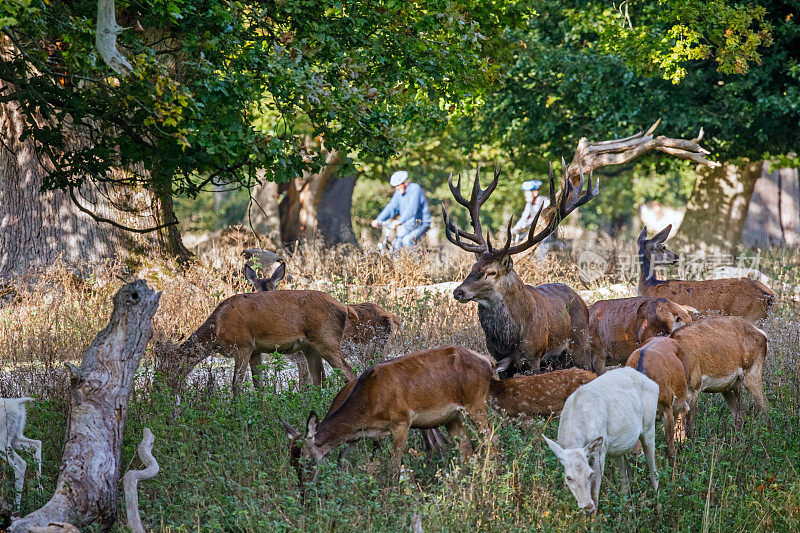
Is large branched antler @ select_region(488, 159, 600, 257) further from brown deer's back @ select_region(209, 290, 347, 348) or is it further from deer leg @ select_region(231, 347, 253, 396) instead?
deer leg @ select_region(231, 347, 253, 396)

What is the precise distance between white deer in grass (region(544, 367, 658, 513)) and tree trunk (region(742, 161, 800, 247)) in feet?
57.3

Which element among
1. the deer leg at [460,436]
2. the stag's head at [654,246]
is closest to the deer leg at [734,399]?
the deer leg at [460,436]

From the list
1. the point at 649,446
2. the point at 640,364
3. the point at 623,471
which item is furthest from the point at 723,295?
the point at 623,471

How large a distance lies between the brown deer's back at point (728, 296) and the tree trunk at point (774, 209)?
12293 millimetres

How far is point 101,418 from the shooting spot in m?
6.09

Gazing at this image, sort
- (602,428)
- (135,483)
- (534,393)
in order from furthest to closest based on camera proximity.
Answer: (534,393), (602,428), (135,483)

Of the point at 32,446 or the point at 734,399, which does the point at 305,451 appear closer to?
the point at 32,446

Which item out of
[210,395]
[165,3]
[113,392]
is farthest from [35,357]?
[165,3]

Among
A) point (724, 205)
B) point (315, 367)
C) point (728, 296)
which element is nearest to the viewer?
point (315, 367)

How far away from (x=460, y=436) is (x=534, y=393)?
84 cm

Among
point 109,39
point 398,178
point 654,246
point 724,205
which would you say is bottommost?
point 654,246

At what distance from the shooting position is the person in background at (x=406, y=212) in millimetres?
16969

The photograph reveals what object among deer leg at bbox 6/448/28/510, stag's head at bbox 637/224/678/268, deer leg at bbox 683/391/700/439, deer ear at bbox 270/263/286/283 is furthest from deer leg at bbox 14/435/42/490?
stag's head at bbox 637/224/678/268

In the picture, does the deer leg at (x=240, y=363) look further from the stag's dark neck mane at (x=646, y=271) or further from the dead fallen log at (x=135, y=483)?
the stag's dark neck mane at (x=646, y=271)
